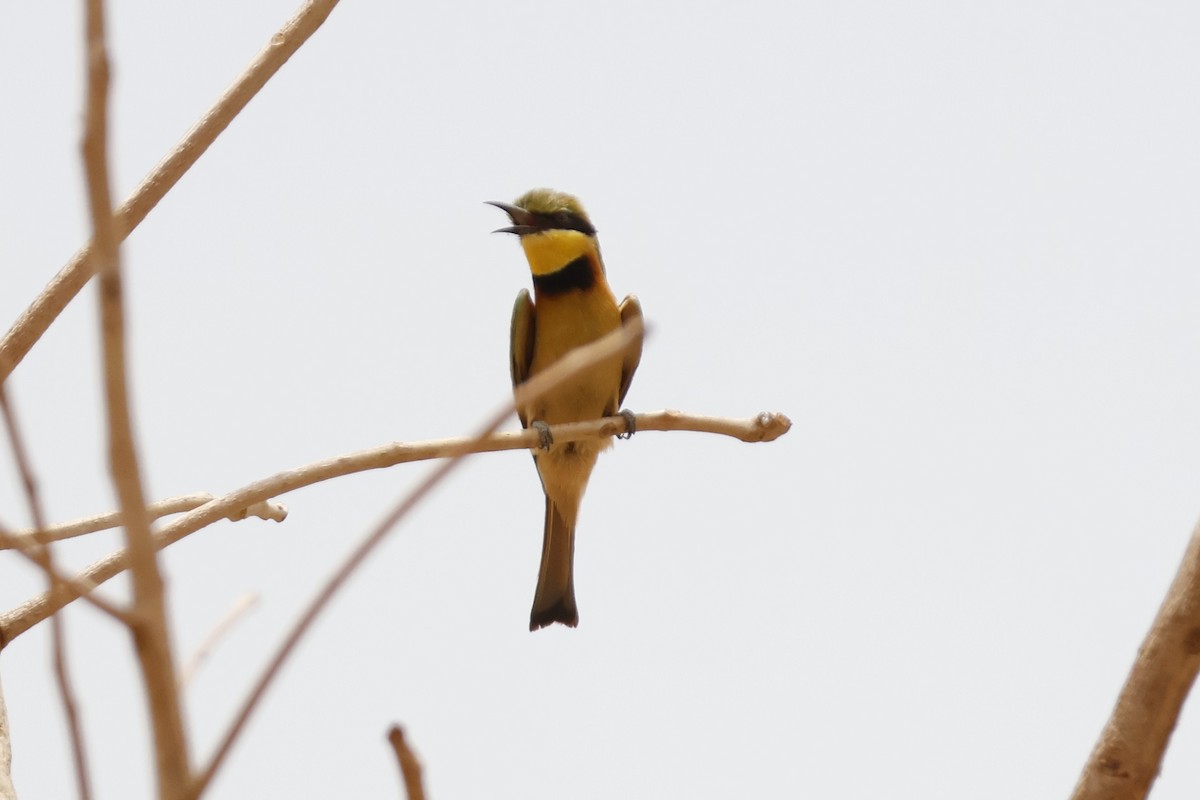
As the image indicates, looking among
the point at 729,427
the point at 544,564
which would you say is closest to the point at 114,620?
the point at 729,427

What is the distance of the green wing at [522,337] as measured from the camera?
3.30 m

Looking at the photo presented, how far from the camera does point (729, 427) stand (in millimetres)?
2078

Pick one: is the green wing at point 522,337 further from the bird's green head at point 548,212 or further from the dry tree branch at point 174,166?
the dry tree branch at point 174,166

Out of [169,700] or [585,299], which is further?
[585,299]

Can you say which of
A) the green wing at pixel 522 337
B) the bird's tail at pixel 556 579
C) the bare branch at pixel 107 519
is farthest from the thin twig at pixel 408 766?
the bird's tail at pixel 556 579

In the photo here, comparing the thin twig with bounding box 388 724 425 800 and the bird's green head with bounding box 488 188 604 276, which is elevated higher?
the bird's green head with bounding box 488 188 604 276

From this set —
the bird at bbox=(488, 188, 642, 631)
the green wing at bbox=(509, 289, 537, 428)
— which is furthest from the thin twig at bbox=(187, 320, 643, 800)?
the green wing at bbox=(509, 289, 537, 428)

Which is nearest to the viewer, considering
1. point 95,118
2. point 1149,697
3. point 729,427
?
point 95,118

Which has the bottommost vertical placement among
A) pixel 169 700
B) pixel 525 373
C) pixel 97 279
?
pixel 169 700

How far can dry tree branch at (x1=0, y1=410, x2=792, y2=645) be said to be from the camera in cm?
160

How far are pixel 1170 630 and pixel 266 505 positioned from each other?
1.46 metres

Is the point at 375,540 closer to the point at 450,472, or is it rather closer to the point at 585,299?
the point at 450,472

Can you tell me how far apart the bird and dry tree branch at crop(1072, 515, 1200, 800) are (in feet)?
6.77

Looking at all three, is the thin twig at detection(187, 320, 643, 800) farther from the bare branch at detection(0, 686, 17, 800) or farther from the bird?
the bird
